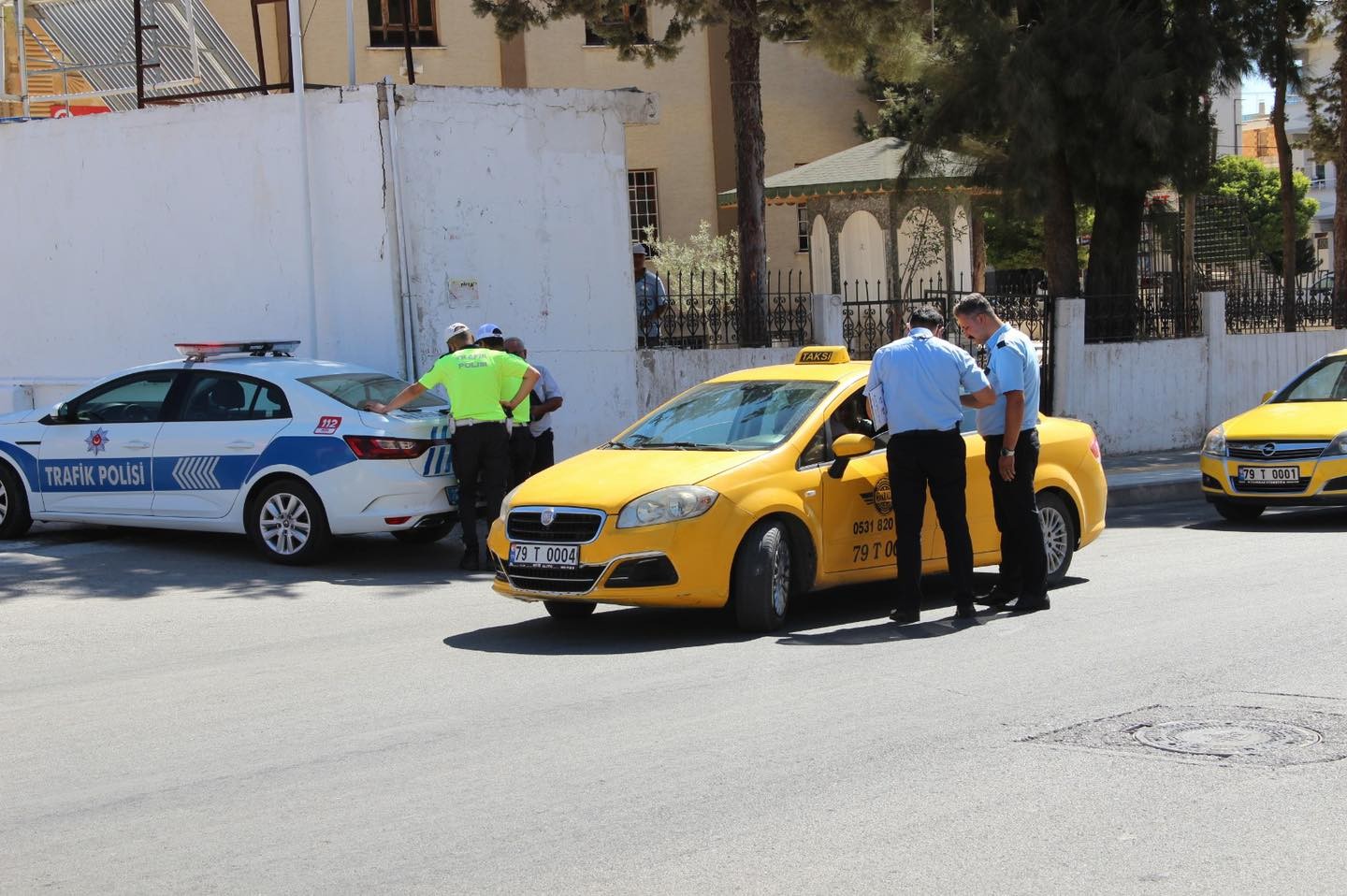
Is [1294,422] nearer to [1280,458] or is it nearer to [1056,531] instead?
[1280,458]

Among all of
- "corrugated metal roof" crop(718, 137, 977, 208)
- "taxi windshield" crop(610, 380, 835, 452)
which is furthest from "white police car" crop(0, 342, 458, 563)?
"corrugated metal roof" crop(718, 137, 977, 208)

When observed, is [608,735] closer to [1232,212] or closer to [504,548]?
[504,548]

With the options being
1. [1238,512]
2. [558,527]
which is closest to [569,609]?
[558,527]

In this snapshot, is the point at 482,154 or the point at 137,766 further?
the point at 482,154

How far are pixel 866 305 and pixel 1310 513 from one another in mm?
5298

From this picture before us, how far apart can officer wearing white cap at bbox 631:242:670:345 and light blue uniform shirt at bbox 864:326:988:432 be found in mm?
8027

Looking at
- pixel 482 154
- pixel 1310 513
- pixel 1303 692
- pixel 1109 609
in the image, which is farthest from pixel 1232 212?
pixel 1303 692

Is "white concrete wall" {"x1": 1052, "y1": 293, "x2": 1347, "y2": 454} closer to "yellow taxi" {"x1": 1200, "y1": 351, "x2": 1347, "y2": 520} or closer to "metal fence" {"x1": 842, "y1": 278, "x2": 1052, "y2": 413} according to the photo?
"metal fence" {"x1": 842, "y1": 278, "x2": 1052, "y2": 413}

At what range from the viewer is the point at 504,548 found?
9008mm

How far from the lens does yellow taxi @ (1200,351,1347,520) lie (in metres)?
13.5

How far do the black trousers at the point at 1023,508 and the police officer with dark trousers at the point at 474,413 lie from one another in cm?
370

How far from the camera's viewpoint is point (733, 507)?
8633 mm

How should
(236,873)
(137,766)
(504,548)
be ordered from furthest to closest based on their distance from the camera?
(504,548) < (137,766) < (236,873)

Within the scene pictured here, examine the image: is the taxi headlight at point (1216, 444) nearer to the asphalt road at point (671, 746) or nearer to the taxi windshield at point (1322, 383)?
the taxi windshield at point (1322, 383)
